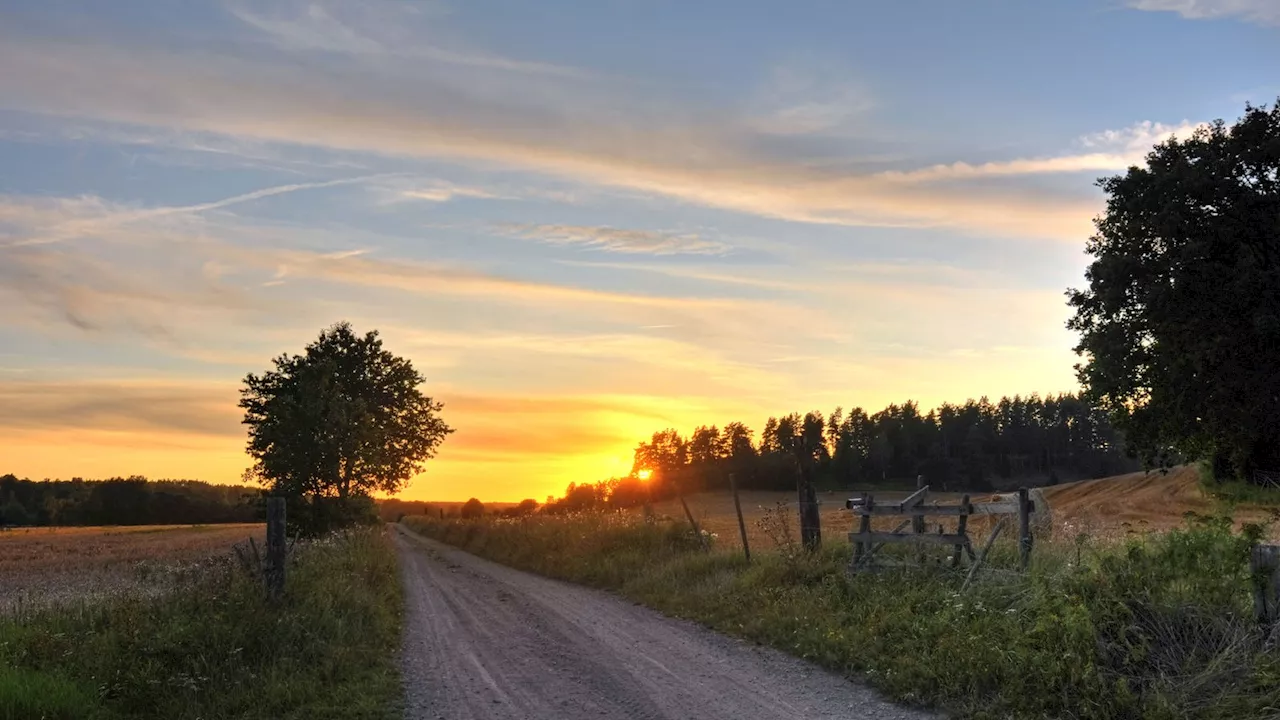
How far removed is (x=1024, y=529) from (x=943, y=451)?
93.3 meters

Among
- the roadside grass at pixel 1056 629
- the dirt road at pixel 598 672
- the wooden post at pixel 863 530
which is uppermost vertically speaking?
the wooden post at pixel 863 530

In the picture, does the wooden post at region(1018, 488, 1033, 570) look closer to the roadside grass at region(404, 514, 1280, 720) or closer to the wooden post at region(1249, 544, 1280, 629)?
the roadside grass at region(404, 514, 1280, 720)

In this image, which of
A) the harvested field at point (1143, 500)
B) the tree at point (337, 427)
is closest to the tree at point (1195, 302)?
the harvested field at point (1143, 500)

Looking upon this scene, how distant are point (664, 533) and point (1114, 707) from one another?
1391cm

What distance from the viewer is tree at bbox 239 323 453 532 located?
4419 centimetres

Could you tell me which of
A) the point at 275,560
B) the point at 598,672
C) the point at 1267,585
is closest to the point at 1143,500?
the point at 1267,585

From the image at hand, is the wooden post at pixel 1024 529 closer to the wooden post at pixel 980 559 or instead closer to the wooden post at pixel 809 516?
the wooden post at pixel 980 559

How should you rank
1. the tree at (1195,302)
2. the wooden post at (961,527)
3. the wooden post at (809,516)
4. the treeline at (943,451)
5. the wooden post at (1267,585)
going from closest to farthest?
1. the wooden post at (1267,585)
2. the wooden post at (961,527)
3. the wooden post at (809,516)
4. the tree at (1195,302)
5. the treeline at (943,451)

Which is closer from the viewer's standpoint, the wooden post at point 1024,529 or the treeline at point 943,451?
the wooden post at point 1024,529

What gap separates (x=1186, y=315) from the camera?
28.7 meters

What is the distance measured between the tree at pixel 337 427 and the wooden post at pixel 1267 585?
133 feet

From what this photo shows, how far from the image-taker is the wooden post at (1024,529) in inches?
485

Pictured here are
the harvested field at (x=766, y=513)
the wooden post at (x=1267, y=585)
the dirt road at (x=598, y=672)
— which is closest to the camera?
the wooden post at (x=1267, y=585)

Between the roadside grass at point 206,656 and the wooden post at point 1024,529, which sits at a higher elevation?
the wooden post at point 1024,529
